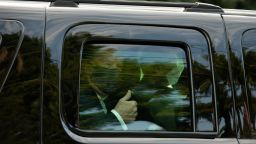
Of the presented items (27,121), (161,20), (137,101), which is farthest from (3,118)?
(161,20)

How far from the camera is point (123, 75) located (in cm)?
286

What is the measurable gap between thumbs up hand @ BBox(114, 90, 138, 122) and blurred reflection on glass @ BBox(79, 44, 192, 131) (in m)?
0.02

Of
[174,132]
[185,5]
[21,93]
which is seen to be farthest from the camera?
[185,5]

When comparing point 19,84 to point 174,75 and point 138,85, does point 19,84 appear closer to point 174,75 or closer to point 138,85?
point 138,85

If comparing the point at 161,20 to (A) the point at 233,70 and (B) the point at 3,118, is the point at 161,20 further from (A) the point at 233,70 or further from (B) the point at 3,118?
(B) the point at 3,118

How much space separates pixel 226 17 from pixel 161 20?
1.15 ft

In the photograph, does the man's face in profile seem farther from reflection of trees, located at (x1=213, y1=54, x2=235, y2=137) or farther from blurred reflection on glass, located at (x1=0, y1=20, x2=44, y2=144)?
reflection of trees, located at (x1=213, y1=54, x2=235, y2=137)

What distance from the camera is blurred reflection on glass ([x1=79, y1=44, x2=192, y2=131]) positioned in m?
2.82

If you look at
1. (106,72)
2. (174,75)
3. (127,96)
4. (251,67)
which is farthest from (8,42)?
(251,67)

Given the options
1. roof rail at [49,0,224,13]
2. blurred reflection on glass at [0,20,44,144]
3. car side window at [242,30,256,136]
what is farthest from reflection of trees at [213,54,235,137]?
blurred reflection on glass at [0,20,44,144]

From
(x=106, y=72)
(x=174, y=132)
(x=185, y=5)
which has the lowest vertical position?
(x=174, y=132)

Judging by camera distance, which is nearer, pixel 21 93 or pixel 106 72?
pixel 21 93

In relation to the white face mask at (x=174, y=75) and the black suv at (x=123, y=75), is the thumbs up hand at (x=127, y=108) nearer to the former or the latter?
the black suv at (x=123, y=75)

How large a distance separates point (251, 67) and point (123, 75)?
649 millimetres
